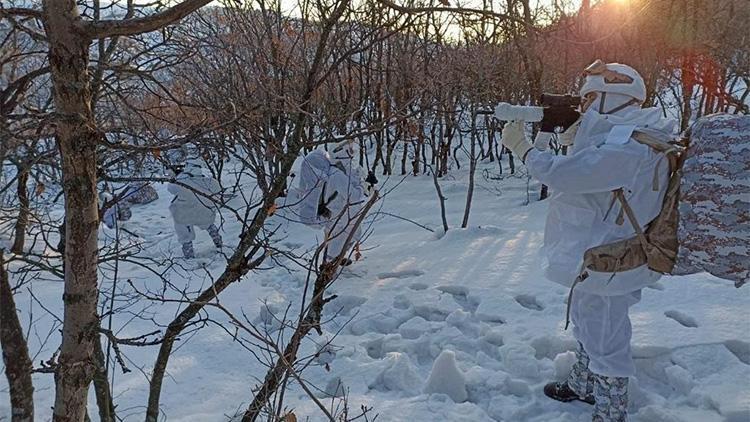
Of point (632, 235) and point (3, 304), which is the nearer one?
point (632, 235)

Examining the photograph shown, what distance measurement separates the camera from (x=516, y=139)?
265 centimetres

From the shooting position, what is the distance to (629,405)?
2781mm

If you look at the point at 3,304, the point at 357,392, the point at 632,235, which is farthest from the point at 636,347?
the point at 3,304

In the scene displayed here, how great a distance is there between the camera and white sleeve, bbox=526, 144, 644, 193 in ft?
7.16

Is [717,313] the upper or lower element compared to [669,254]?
lower

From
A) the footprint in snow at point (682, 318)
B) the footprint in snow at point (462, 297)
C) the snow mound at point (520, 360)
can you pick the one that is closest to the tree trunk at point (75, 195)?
the snow mound at point (520, 360)

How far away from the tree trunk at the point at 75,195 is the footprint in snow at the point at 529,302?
3.48 m

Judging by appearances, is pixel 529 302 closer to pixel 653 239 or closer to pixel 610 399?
pixel 610 399

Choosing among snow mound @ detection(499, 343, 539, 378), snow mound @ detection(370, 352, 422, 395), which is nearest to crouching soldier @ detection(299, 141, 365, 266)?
snow mound @ detection(370, 352, 422, 395)

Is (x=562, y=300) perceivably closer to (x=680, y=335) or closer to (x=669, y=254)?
(x=680, y=335)

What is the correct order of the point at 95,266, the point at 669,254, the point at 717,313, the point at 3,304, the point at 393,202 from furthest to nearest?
the point at 393,202, the point at 717,313, the point at 3,304, the point at 669,254, the point at 95,266

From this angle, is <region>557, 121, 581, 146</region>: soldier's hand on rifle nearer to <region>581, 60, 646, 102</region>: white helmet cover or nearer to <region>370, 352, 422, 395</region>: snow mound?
<region>581, 60, 646, 102</region>: white helmet cover

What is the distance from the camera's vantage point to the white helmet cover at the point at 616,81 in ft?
7.87

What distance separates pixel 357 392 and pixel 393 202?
678cm
